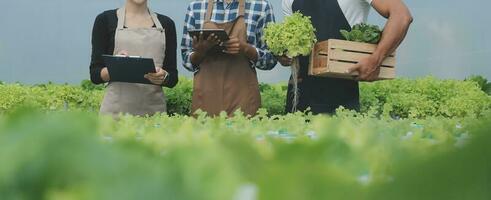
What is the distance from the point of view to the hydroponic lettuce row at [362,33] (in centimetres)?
509

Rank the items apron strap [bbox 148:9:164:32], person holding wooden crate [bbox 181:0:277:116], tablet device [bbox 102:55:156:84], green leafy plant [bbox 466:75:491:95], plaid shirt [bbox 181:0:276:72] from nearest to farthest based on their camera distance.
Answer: tablet device [bbox 102:55:156:84] → person holding wooden crate [bbox 181:0:277:116] → plaid shirt [bbox 181:0:276:72] → apron strap [bbox 148:9:164:32] → green leafy plant [bbox 466:75:491:95]

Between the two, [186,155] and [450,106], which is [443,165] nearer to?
[186,155]

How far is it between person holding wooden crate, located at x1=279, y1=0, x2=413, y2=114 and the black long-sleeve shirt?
3.03 feet

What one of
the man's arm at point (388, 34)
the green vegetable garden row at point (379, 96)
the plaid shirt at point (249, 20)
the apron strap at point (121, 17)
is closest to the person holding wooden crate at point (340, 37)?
the man's arm at point (388, 34)

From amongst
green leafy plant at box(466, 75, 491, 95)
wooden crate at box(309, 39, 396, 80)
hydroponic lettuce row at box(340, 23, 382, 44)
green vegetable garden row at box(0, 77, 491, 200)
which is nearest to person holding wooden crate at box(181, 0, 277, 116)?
wooden crate at box(309, 39, 396, 80)

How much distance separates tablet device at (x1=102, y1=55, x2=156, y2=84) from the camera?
5.23 m

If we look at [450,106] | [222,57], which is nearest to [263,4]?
[222,57]

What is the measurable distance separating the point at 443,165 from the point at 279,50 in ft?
15.5

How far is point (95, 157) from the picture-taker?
23.1 inches

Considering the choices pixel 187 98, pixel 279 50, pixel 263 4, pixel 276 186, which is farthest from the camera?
pixel 187 98

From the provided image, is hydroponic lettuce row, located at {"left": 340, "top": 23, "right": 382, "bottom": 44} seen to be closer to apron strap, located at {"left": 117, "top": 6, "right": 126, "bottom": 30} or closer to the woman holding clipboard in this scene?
the woman holding clipboard

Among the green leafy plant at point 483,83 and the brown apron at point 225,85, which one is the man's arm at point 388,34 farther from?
the green leafy plant at point 483,83

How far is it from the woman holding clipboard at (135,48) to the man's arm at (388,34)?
4.65ft

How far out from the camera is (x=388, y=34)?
16.8ft
